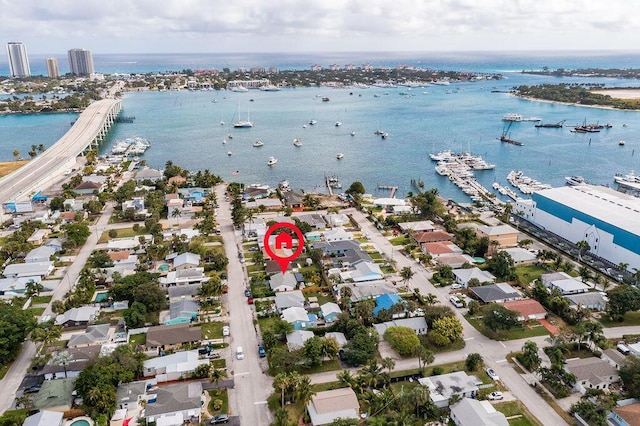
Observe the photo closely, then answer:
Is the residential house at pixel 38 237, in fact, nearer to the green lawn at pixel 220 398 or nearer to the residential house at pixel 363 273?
the green lawn at pixel 220 398

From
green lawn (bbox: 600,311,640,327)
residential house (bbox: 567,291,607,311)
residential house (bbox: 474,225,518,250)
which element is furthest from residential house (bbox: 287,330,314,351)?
residential house (bbox: 474,225,518,250)

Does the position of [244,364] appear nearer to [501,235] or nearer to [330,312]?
[330,312]

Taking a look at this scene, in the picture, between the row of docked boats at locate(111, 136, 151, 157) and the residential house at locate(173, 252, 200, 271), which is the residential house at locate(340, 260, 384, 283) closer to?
the residential house at locate(173, 252, 200, 271)

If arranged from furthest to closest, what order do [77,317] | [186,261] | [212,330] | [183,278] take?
[186,261]
[183,278]
[77,317]
[212,330]

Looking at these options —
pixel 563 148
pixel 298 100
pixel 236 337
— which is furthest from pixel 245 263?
pixel 298 100

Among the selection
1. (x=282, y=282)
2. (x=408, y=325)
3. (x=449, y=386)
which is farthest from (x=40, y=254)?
(x=449, y=386)

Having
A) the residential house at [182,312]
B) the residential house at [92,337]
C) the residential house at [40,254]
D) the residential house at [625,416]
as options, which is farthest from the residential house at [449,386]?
the residential house at [40,254]

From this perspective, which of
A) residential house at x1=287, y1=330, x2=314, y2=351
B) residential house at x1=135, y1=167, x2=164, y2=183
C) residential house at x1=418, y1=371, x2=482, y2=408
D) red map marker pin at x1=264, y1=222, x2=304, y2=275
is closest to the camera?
residential house at x1=418, y1=371, x2=482, y2=408
